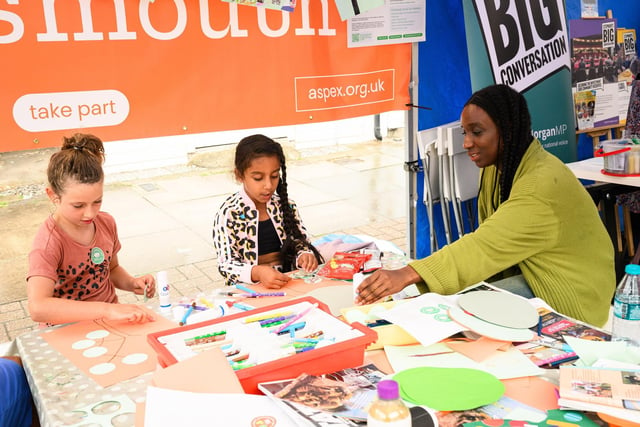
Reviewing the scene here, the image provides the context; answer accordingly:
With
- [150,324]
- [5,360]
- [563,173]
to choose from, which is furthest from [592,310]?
[5,360]

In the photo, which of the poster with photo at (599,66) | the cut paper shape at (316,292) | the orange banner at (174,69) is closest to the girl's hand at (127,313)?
the cut paper shape at (316,292)

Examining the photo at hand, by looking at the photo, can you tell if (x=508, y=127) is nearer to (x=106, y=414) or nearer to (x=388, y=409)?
(x=388, y=409)

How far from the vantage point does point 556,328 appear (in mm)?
1655

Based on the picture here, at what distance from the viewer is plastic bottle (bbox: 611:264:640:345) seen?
1.65 m

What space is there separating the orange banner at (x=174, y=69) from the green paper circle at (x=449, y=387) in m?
1.92

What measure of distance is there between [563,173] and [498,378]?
1121 millimetres

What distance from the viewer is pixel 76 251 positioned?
2111 mm

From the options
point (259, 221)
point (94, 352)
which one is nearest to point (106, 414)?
point (94, 352)

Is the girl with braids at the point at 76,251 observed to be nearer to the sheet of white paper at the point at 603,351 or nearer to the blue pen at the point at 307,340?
the blue pen at the point at 307,340

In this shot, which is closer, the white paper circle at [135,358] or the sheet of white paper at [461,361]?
the sheet of white paper at [461,361]

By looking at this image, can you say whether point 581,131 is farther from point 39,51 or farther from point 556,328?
point 39,51

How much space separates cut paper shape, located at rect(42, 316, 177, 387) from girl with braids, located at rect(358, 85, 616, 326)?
0.68 m

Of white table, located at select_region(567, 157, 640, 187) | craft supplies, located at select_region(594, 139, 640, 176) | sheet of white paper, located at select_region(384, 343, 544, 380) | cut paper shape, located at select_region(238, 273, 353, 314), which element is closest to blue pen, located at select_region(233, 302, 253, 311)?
cut paper shape, located at select_region(238, 273, 353, 314)

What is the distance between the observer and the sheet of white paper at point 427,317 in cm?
157
